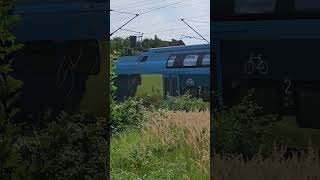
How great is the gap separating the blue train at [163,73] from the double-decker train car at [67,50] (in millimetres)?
1024

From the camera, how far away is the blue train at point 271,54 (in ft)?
11.1

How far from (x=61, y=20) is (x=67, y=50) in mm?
262

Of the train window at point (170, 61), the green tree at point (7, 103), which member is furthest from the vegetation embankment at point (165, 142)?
the green tree at point (7, 103)

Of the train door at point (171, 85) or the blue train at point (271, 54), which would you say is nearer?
the blue train at point (271, 54)

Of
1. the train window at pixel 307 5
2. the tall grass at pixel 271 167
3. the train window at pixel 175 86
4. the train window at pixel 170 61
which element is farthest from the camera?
the train window at pixel 170 61

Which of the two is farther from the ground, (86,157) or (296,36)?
(296,36)

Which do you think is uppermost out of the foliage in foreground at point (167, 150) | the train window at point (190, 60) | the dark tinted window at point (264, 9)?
the dark tinted window at point (264, 9)

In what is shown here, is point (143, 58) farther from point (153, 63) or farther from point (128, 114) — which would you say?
point (128, 114)

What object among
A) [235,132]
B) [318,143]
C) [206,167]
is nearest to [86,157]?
[206,167]

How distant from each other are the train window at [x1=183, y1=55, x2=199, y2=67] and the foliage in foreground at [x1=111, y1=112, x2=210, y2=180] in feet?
1.91

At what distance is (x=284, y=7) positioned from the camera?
3.46 metres

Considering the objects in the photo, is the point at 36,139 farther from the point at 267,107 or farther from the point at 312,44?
the point at 312,44

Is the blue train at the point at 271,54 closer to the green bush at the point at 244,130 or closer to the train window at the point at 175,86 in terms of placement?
the green bush at the point at 244,130

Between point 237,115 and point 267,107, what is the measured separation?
226 mm
